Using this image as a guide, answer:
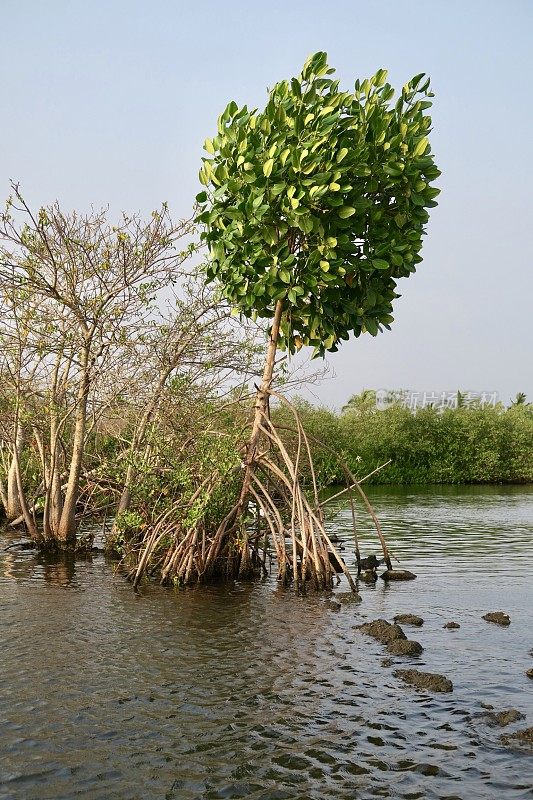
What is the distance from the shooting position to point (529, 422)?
55.8 m

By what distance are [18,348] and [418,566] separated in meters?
9.25

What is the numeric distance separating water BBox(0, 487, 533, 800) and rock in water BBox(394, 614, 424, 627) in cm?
17

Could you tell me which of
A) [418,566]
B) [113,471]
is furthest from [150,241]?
[418,566]

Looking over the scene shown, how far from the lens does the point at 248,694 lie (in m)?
8.66

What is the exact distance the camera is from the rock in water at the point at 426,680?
879 centimetres

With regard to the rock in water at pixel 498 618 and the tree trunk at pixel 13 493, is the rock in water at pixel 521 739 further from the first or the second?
the tree trunk at pixel 13 493

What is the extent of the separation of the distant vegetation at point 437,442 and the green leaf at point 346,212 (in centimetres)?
3801

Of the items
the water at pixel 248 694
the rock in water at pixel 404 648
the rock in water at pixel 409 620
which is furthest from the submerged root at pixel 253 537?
the rock in water at pixel 404 648

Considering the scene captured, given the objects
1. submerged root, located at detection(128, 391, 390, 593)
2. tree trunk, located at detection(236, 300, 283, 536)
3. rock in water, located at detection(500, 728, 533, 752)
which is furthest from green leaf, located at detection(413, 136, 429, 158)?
rock in water, located at detection(500, 728, 533, 752)

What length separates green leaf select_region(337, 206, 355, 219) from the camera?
1246 cm

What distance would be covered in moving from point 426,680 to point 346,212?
22.1 feet

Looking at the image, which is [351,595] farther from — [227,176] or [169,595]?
[227,176]

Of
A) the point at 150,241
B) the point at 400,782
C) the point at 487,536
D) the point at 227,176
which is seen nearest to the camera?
the point at 400,782

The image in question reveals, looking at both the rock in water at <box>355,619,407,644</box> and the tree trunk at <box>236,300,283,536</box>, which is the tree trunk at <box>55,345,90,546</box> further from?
the rock in water at <box>355,619,407,644</box>
